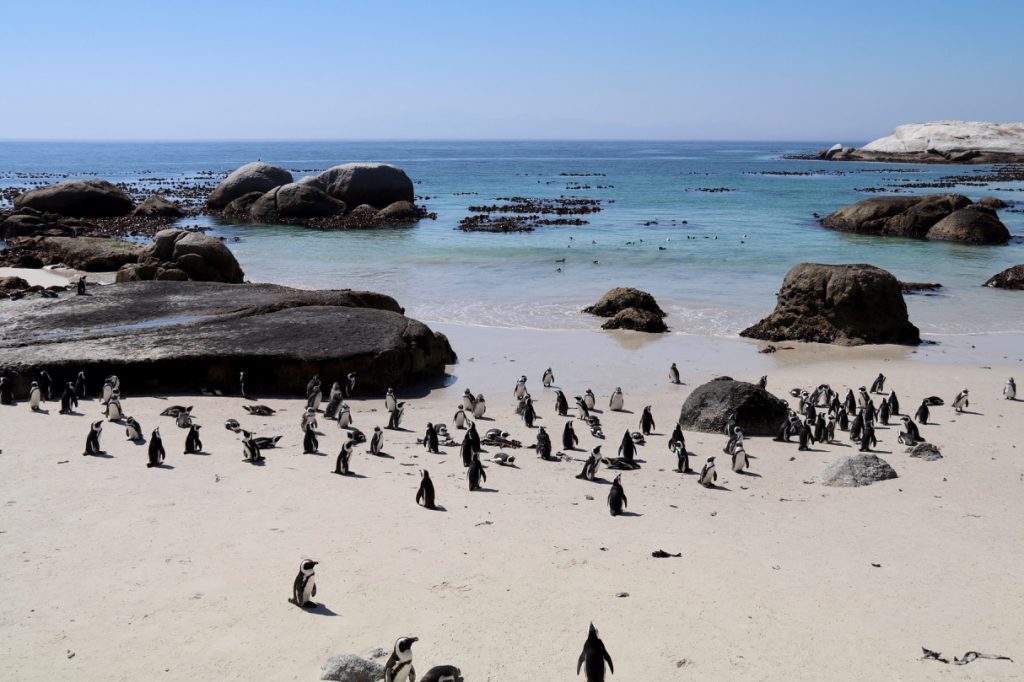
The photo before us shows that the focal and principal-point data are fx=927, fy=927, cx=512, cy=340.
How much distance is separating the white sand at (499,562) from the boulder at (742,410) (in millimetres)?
541

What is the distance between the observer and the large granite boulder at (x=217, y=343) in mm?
16219

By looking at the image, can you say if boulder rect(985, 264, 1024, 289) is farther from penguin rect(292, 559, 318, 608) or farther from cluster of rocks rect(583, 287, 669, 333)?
penguin rect(292, 559, 318, 608)

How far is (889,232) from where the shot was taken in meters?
47.1

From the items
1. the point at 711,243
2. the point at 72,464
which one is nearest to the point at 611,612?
the point at 72,464

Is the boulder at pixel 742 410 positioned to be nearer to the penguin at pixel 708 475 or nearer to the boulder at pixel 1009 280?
the penguin at pixel 708 475

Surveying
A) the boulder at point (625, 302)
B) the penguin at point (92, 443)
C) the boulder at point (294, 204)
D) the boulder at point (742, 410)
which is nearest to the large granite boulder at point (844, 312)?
the boulder at point (625, 302)

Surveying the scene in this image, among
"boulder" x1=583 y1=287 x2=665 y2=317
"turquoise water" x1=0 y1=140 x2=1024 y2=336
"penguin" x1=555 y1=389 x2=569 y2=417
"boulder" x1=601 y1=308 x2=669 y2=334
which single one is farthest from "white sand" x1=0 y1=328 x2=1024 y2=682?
"turquoise water" x1=0 y1=140 x2=1024 y2=336

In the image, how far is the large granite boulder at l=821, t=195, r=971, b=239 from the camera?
46531 millimetres

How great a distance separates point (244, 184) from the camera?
55.6m

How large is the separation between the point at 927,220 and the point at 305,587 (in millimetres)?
45511

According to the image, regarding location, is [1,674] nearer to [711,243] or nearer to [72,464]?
[72,464]

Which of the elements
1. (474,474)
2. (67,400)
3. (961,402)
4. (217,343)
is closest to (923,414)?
(961,402)

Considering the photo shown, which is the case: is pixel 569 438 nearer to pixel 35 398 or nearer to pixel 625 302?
pixel 35 398

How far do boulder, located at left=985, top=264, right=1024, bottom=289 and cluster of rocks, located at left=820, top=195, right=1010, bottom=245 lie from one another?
13.6 m
